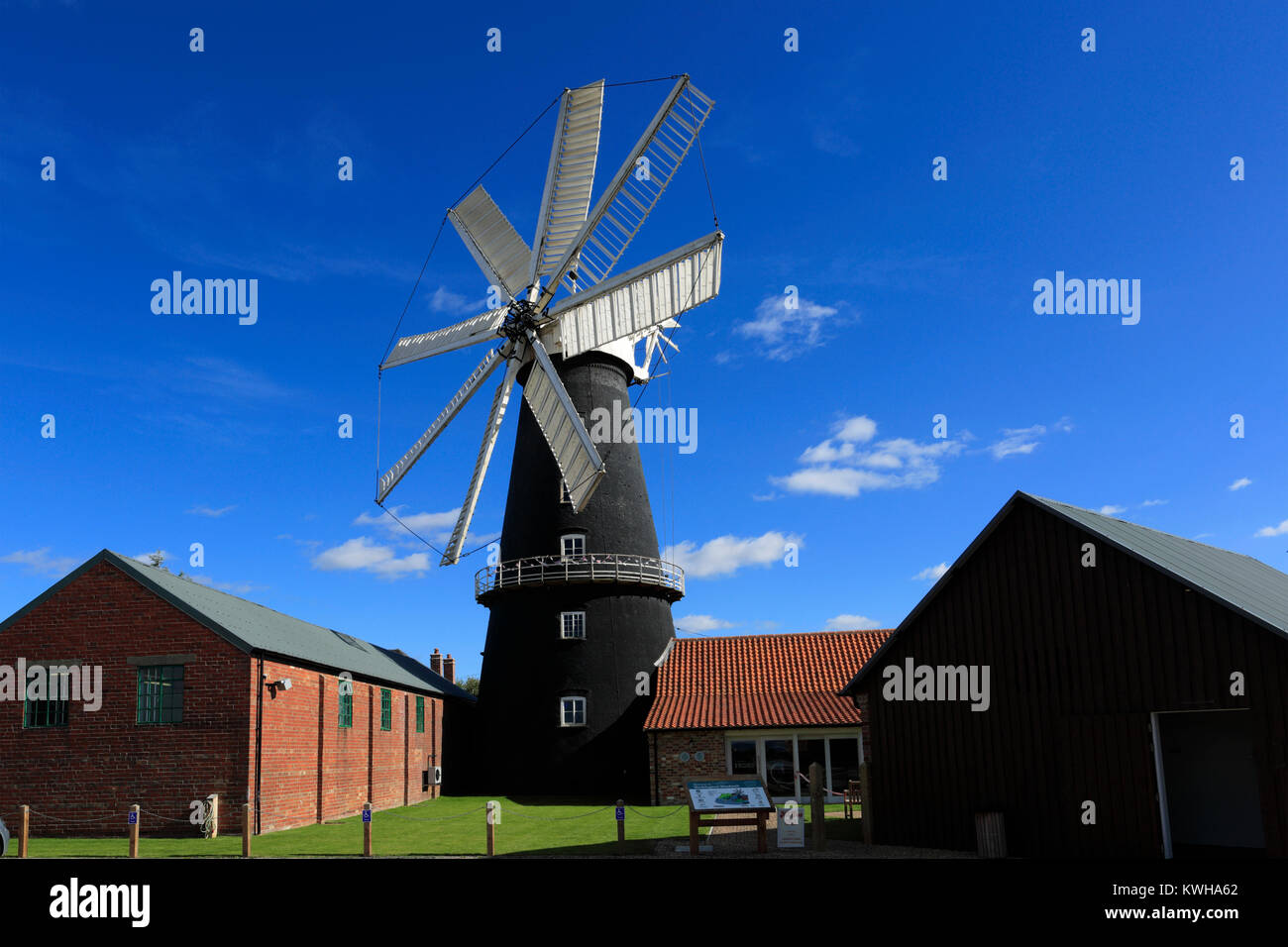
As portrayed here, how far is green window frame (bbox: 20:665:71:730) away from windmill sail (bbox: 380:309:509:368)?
41.9 feet

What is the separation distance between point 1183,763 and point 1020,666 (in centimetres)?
523

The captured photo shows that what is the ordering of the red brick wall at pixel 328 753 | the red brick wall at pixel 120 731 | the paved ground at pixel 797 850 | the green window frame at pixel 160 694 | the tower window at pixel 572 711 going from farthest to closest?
the tower window at pixel 572 711
the red brick wall at pixel 328 753
the green window frame at pixel 160 694
the red brick wall at pixel 120 731
the paved ground at pixel 797 850

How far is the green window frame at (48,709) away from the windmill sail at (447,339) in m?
12.8

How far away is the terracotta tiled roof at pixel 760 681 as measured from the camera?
27125mm

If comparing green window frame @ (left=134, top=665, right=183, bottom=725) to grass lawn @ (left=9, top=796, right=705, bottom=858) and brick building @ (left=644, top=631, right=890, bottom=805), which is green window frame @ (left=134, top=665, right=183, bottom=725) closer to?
grass lawn @ (left=9, top=796, right=705, bottom=858)

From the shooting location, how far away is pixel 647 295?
2559cm

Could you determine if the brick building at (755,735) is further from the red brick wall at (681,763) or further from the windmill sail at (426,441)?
the windmill sail at (426,441)

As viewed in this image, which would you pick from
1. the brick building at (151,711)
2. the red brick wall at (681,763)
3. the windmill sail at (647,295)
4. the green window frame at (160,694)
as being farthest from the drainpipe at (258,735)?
the windmill sail at (647,295)

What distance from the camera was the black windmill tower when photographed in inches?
1109

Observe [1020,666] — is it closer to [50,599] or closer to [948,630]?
[948,630]

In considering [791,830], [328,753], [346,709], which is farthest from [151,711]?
[791,830]

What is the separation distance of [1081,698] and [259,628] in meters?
18.0
